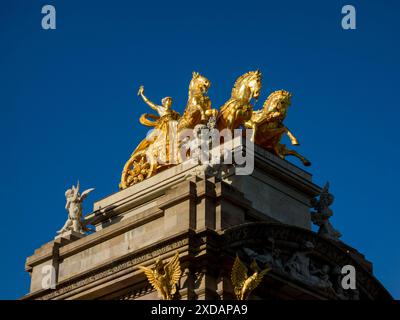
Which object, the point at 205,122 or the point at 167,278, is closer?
the point at 167,278

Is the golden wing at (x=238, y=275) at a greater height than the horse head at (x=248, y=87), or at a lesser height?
lesser

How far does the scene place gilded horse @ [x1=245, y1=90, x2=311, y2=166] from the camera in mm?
40188

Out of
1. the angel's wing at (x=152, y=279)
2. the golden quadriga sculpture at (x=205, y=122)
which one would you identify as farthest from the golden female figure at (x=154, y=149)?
the angel's wing at (x=152, y=279)

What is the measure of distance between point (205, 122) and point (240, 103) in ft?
4.53

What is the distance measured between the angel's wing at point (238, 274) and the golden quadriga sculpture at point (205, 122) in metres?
7.76

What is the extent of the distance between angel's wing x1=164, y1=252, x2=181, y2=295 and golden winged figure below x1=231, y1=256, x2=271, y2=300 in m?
1.55

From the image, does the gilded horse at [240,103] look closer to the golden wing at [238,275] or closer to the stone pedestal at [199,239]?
the stone pedestal at [199,239]

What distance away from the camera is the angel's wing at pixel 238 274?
32438mm

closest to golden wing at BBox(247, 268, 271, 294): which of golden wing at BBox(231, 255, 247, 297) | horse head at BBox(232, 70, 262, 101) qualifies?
golden wing at BBox(231, 255, 247, 297)

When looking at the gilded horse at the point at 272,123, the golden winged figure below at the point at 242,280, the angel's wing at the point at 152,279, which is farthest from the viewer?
the gilded horse at the point at 272,123

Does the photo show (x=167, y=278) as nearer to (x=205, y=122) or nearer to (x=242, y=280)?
(x=242, y=280)

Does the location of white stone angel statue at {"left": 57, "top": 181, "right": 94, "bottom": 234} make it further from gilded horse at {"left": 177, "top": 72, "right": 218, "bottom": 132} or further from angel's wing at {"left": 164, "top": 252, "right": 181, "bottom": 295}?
angel's wing at {"left": 164, "top": 252, "right": 181, "bottom": 295}

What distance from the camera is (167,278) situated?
32.7m

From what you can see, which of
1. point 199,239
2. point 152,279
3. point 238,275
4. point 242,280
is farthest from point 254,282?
point 152,279
